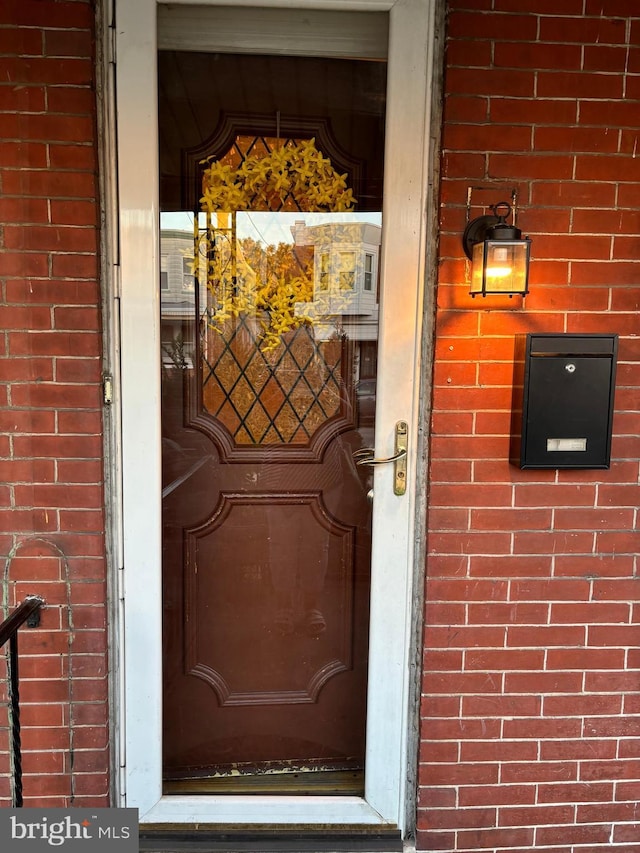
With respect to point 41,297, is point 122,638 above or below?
below

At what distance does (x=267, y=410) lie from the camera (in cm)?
207

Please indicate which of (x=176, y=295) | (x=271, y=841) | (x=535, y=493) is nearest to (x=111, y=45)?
(x=176, y=295)

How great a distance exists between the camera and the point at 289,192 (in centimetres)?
199

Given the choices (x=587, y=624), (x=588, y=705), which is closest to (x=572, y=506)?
(x=587, y=624)

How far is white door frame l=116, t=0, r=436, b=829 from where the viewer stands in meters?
1.83

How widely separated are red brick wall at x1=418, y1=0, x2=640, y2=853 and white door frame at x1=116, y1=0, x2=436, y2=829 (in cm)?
9

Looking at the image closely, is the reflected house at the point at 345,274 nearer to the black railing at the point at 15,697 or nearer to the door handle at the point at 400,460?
the door handle at the point at 400,460

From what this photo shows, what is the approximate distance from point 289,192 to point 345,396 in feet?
2.32

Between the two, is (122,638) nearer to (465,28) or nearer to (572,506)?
(572,506)

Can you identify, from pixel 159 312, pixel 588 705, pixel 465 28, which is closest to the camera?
pixel 465 28

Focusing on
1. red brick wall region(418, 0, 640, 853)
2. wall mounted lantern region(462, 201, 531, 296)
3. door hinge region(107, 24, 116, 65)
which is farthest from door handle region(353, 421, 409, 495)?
door hinge region(107, 24, 116, 65)

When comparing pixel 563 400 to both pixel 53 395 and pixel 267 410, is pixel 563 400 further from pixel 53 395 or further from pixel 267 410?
pixel 53 395

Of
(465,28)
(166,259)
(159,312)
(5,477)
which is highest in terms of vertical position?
(465,28)

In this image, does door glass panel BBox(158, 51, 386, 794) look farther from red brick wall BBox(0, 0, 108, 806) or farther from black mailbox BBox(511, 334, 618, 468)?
black mailbox BBox(511, 334, 618, 468)
